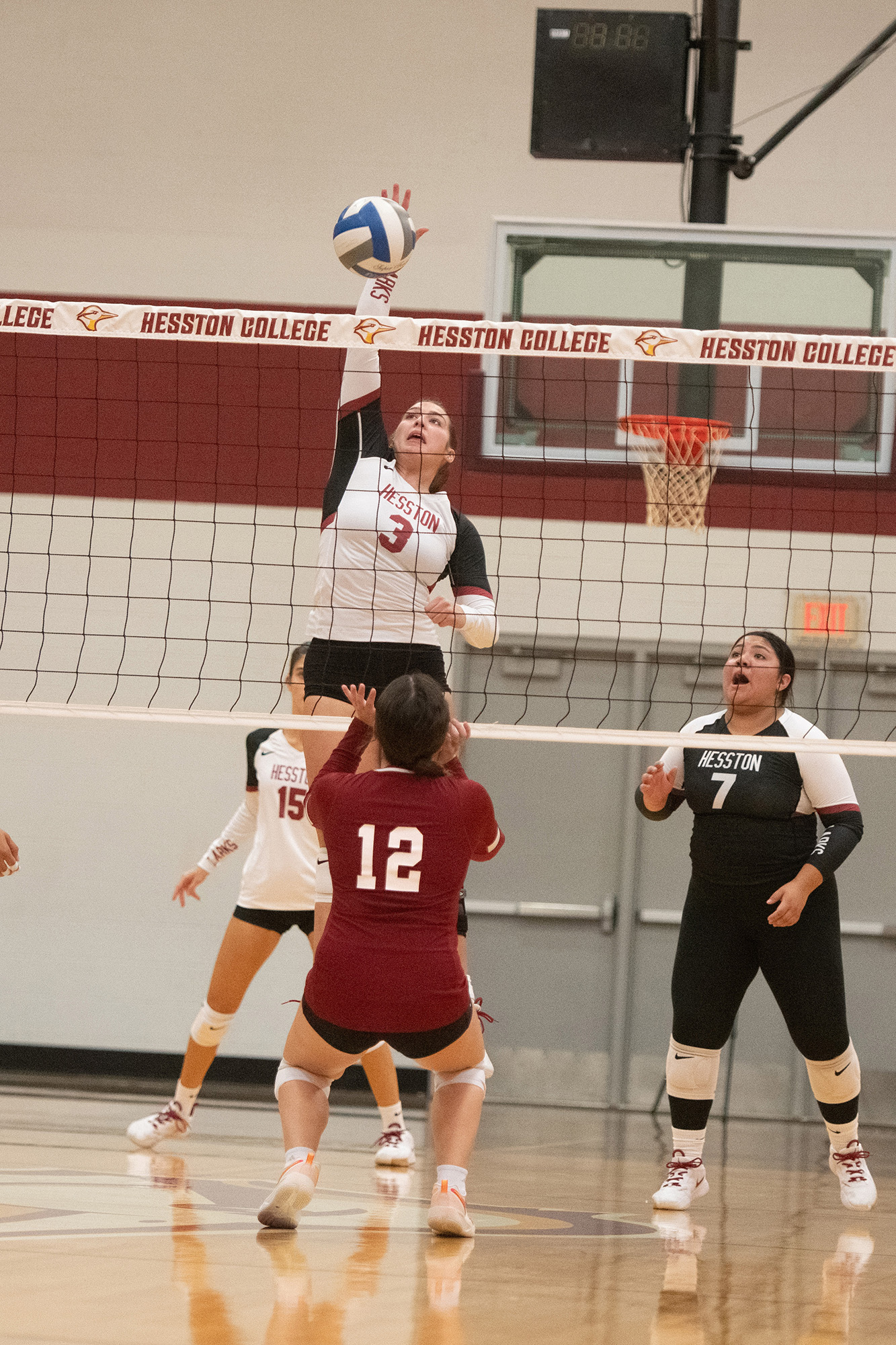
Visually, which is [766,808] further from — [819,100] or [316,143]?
[316,143]

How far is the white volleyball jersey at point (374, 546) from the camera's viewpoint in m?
4.57

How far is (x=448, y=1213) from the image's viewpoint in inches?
141

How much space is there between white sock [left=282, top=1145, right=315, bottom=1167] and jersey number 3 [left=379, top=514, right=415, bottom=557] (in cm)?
182

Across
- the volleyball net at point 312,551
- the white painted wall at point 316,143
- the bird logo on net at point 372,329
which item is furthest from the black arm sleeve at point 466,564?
the white painted wall at point 316,143

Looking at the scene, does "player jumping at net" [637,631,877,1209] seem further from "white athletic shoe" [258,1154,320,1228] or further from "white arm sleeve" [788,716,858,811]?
"white athletic shoe" [258,1154,320,1228]

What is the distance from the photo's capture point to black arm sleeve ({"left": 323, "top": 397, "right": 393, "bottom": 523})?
15.2 ft

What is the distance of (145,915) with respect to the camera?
8.54 m

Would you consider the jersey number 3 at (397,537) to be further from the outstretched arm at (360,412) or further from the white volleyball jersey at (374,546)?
the outstretched arm at (360,412)

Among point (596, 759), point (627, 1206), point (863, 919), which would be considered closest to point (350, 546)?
point (627, 1206)

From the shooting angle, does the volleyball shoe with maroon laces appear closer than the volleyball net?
Yes

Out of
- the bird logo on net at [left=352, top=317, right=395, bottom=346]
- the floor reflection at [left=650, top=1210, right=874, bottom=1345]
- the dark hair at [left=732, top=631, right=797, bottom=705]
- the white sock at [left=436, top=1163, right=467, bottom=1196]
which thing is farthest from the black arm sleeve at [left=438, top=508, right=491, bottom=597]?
the floor reflection at [left=650, top=1210, right=874, bottom=1345]

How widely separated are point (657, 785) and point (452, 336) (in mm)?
1500

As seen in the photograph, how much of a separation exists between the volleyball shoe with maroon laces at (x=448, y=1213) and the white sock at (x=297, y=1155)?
1.05ft

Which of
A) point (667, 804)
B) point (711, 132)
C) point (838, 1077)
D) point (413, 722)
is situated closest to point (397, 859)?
point (413, 722)
